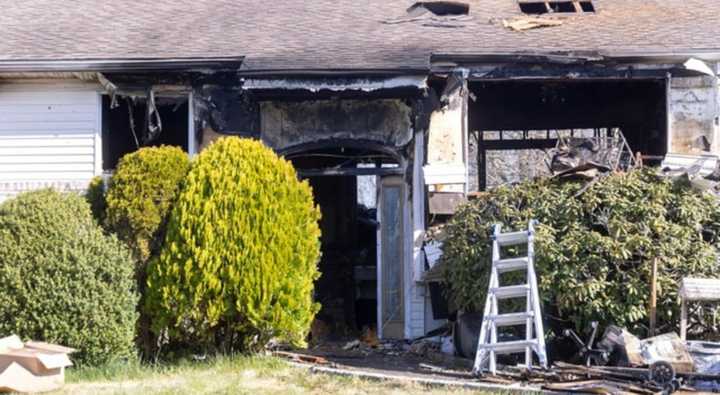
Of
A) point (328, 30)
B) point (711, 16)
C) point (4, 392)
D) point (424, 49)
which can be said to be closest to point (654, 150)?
point (711, 16)

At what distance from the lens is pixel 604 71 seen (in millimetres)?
13188

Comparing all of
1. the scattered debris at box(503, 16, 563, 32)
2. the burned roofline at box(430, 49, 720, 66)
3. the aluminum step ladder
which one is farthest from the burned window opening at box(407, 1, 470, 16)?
the aluminum step ladder

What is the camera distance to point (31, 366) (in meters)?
9.72

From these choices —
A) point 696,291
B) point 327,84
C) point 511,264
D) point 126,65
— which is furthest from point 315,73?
point 696,291

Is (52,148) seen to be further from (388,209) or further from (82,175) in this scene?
(388,209)

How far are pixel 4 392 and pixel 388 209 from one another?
18.8ft

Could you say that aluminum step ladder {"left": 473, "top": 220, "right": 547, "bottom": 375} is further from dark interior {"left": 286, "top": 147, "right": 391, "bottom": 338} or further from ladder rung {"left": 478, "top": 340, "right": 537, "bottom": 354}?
dark interior {"left": 286, "top": 147, "right": 391, "bottom": 338}

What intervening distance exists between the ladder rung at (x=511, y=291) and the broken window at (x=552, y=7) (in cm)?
556

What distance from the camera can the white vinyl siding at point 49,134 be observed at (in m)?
13.8

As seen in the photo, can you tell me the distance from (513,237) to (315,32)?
4920mm

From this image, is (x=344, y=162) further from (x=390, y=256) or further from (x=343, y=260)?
(x=343, y=260)

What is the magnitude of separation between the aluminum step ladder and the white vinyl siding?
19.2 feet

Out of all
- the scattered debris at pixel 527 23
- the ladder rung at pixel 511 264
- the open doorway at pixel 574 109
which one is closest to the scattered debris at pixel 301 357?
the ladder rung at pixel 511 264

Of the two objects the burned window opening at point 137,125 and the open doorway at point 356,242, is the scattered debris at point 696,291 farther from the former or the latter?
the burned window opening at point 137,125
